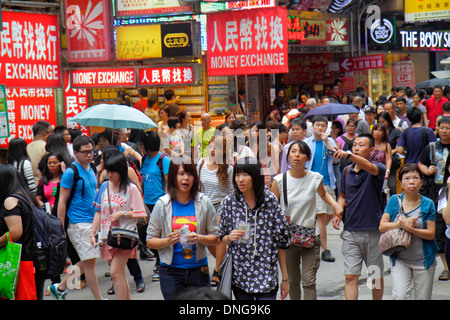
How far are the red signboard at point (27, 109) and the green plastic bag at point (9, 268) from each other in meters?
7.27

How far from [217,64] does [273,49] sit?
1.35 metres

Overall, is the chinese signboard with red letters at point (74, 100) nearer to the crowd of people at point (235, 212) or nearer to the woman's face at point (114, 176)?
the crowd of people at point (235, 212)

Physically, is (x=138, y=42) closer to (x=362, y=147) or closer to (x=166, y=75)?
(x=166, y=75)

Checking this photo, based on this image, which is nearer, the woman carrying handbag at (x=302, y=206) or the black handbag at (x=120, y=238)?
the woman carrying handbag at (x=302, y=206)

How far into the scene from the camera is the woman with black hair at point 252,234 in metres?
5.00

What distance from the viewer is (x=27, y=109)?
42.6 feet

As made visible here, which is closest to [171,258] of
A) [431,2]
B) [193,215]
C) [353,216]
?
[193,215]

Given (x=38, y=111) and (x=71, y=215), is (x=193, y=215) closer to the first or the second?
(x=71, y=215)

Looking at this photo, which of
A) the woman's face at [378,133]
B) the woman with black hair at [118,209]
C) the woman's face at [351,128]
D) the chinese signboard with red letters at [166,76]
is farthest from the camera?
the chinese signboard with red letters at [166,76]

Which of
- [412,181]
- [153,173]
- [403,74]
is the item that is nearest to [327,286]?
[412,181]

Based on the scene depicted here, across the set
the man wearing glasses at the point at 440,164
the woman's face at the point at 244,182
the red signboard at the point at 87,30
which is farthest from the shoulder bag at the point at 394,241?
the red signboard at the point at 87,30

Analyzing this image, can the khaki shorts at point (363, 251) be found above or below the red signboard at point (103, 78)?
below

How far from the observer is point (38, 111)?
43.1 ft
